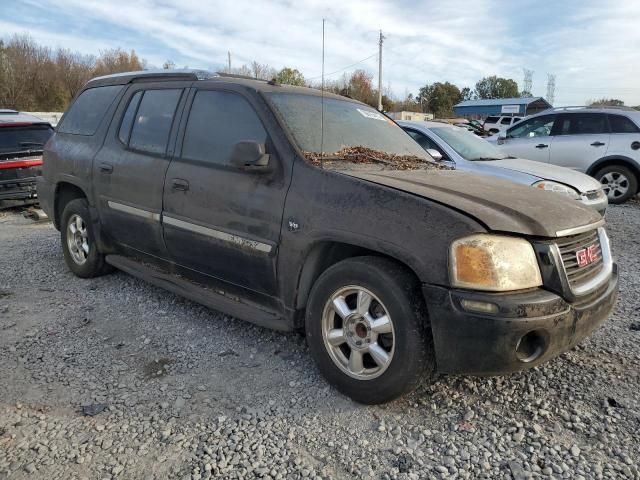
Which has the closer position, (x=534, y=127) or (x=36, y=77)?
(x=534, y=127)

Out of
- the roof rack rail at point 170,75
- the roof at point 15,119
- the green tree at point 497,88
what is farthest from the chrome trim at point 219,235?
the green tree at point 497,88

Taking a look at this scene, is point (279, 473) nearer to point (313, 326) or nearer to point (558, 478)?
point (313, 326)

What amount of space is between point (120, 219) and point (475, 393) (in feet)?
10.1

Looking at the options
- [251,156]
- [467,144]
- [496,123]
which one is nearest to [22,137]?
[251,156]

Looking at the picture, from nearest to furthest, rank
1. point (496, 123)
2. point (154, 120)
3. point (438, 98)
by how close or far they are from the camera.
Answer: point (154, 120) < point (496, 123) < point (438, 98)

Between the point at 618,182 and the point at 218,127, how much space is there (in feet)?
29.0

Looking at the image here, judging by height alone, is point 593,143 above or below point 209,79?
below

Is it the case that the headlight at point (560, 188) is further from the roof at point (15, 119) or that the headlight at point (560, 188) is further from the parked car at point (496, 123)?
the parked car at point (496, 123)

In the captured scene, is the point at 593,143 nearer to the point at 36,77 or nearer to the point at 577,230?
the point at 577,230

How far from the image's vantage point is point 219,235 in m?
3.33

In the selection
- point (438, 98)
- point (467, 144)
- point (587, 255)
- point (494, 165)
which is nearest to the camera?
point (587, 255)

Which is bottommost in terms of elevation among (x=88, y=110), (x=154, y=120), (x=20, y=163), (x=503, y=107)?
(x=20, y=163)

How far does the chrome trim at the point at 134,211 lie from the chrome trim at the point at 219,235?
0.12 m

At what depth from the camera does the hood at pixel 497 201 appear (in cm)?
250
